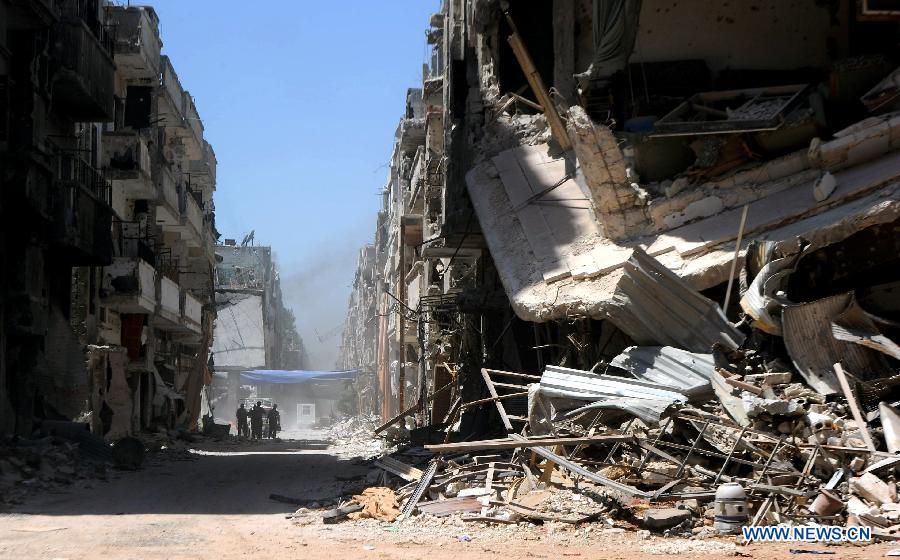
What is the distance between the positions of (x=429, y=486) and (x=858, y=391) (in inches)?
184

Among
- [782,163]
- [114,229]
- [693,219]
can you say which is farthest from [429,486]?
[114,229]

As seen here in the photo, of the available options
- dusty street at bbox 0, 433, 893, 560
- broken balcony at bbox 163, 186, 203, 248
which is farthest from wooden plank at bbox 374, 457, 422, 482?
broken balcony at bbox 163, 186, 203, 248

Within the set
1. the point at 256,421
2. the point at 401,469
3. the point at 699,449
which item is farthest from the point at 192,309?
the point at 699,449

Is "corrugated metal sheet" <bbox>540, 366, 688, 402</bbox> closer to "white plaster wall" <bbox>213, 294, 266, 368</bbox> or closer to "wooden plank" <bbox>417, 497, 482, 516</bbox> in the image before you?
"wooden plank" <bbox>417, 497, 482, 516</bbox>

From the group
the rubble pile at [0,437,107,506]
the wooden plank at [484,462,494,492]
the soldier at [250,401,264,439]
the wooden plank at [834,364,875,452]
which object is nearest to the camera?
the wooden plank at [834,364,875,452]

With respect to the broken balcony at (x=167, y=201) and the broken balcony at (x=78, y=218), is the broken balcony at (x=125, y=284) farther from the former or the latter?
the broken balcony at (x=78, y=218)

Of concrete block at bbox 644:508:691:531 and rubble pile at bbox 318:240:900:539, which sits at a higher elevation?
rubble pile at bbox 318:240:900:539

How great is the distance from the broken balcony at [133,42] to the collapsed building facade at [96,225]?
0.05 m

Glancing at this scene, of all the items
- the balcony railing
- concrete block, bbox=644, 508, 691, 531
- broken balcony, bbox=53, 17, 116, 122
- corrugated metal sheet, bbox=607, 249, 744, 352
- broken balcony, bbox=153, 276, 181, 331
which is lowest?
concrete block, bbox=644, 508, 691, 531

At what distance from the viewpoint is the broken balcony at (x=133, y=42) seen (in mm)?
30297

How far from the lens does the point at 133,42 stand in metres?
30.4

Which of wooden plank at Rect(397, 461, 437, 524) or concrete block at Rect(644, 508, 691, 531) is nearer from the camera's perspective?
concrete block at Rect(644, 508, 691, 531)

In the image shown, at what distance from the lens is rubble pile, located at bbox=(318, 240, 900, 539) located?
31.1ft

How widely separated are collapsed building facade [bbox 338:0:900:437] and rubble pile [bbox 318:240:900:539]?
0.12 metres
